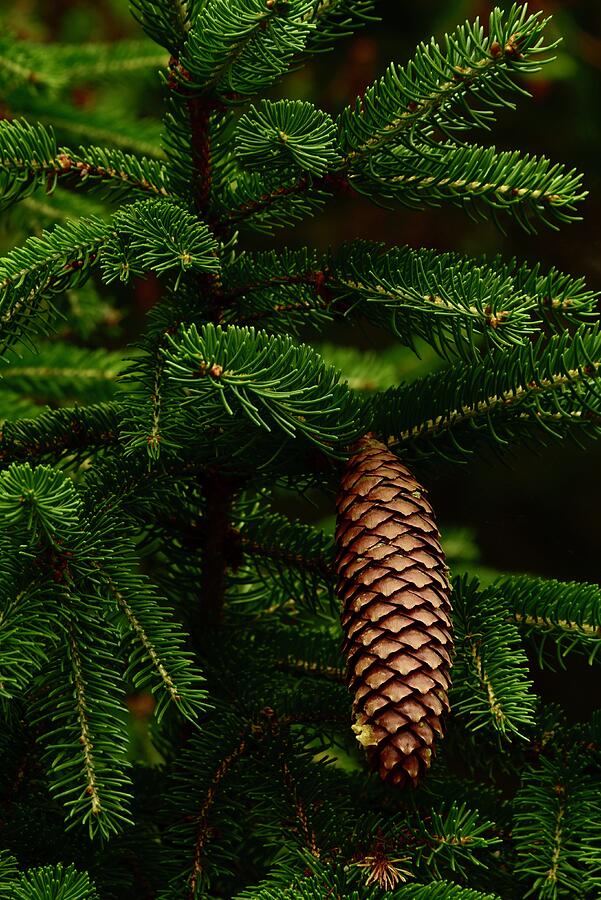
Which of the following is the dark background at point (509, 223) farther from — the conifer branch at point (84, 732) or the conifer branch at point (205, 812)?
the conifer branch at point (84, 732)

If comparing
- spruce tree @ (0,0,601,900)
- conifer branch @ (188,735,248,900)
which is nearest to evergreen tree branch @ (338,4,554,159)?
spruce tree @ (0,0,601,900)

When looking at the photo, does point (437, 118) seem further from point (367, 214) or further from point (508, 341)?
point (367, 214)

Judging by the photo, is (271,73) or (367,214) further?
(367,214)

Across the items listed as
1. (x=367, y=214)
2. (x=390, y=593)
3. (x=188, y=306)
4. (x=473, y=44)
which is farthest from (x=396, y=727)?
(x=367, y=214)

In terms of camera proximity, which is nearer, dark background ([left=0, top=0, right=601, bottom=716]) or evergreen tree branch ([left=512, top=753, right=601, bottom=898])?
evergreen tree branch ([left=512, top=753, right=601, bottom=898])

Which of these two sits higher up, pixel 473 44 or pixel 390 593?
pixel 473 44

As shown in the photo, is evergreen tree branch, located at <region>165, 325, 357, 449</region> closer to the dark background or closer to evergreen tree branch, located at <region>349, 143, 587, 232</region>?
evergreen tree branch, located at <region>349, 143, 587, 232</region>

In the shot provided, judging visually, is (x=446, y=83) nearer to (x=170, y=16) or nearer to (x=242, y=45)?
(x=242, y=45)
